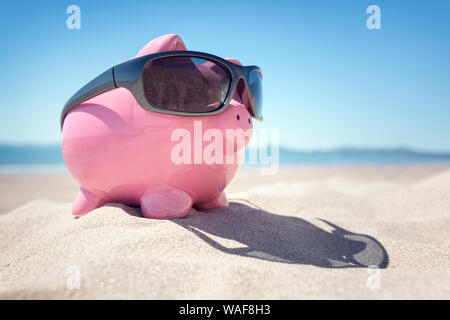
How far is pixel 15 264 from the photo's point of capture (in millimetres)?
1992

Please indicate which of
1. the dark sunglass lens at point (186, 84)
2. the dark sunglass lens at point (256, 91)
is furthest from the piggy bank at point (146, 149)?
the dark sunglass lens at point (256, 91)

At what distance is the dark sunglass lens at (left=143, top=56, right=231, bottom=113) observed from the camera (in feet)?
7.27

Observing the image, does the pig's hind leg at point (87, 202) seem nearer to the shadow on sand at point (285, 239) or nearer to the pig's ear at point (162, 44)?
the shadow on sand at point (285, 239)

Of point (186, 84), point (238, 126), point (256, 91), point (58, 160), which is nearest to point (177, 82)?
point (186, 84)

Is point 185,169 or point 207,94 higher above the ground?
point 207,94

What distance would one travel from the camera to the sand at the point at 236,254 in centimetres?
133

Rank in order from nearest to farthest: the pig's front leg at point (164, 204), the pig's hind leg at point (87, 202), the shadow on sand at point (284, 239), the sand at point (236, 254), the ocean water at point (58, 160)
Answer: the sand at point (236, 254) → the shadow on sand at point (284, 239) → the pig's front leg at point (164, 204) → the pig's hind leg at point (87, 202) → the ocean water at point (58, 160)

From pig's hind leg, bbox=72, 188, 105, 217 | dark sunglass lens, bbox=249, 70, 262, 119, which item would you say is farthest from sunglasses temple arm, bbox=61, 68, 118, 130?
dark sunglass lens, bbox=249, 70, 262, 119

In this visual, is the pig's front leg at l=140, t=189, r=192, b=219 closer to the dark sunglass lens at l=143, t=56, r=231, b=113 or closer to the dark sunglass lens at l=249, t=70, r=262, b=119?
→ the dark sunglass lens at l=143, t=56, r=231, b=113

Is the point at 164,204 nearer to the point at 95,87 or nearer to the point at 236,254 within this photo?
the point at 236,254

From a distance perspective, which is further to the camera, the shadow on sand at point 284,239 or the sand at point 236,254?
the shadow on sand at point 284,239
